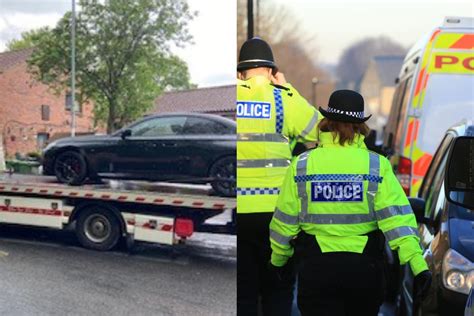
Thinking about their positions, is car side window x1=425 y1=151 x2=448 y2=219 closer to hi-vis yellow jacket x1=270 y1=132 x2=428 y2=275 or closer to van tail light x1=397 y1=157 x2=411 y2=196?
hi-vis yellow jacket x1=270 y1=132 x2=428 y2=275

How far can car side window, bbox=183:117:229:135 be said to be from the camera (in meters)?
2.19

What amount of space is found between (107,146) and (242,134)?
516 millimetres

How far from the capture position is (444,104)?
481 cm

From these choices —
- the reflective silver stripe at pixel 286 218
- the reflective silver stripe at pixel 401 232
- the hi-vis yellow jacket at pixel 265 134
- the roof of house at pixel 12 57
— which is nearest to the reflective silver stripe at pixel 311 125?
the hi-vis yellow jacket at pixel 265 134

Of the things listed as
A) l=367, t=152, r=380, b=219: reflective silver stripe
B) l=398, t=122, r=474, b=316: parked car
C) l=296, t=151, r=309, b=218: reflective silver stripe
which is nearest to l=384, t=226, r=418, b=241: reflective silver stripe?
l=367, t=152, r=380, b=219: reflective silver stripe

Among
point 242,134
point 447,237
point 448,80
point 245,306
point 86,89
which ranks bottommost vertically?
point 245,306

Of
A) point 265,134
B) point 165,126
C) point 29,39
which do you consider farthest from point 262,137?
point 29,39

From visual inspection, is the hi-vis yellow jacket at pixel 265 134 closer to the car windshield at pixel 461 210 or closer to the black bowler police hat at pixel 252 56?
the black bowler police hat at pixel 252 56

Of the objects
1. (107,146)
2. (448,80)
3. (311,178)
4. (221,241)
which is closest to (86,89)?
(107,146)

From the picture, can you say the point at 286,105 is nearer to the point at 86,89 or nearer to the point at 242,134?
the point at 242,134

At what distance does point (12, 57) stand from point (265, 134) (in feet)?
3.32

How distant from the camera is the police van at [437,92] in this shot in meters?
4.71

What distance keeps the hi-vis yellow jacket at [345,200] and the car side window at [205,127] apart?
0.31m

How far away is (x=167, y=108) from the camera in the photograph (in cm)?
223
